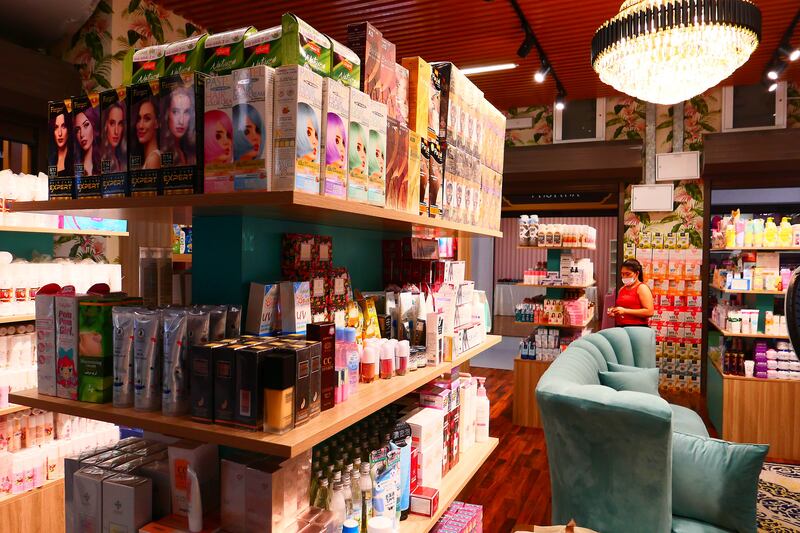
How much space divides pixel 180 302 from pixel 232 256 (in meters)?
0.32

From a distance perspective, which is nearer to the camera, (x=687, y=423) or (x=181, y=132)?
(x=181, y=132)

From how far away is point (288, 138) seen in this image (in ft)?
3.69

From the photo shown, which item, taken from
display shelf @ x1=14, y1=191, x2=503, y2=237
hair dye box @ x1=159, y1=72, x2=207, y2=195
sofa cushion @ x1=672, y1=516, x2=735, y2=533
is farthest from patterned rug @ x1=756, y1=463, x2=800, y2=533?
hair dye box @ x1=159, y1=72, x2=207, y2=195

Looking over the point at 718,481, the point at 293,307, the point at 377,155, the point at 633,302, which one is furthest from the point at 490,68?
the point at 293,307

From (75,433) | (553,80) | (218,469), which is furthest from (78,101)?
(553,80)

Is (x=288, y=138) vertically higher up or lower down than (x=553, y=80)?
lower down

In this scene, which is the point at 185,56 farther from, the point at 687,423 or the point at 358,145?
the point at 687,423

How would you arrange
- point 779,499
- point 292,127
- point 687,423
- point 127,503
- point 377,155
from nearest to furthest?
point 292,127, point 127,503, point 377,155, point 687,423, point 779,499

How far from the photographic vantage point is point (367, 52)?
149 cm

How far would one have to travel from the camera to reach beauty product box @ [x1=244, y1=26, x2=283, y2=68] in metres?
1.17

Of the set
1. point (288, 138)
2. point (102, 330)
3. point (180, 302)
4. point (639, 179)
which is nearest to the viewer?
point (288, 138)

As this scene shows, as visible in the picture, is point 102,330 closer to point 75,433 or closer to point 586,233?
point 75,433

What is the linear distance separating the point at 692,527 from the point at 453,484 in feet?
3.79

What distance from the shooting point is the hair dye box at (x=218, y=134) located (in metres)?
1.18
